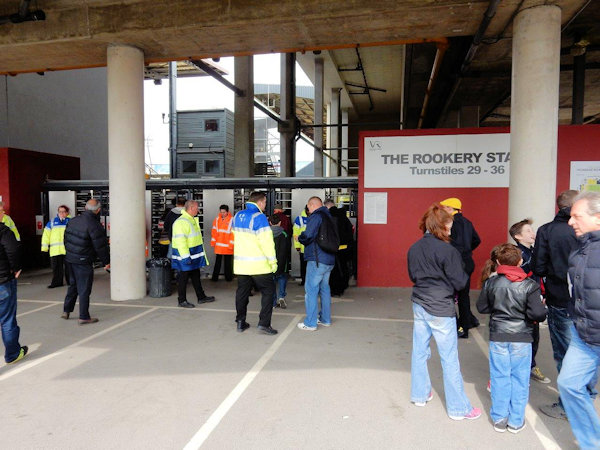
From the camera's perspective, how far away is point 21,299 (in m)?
7.86

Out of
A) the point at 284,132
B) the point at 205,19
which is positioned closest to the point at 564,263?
the point at 205,19

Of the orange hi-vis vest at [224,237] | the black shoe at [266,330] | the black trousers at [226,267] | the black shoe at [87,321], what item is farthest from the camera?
the black trousers at [226,267]

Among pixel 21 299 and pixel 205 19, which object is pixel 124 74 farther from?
pixel 21 299

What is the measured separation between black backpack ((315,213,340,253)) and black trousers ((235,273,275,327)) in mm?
773

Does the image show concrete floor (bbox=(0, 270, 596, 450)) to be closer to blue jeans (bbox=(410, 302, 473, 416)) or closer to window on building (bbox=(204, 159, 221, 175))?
blue jeans (bbox=(410, 302, 473, 416))

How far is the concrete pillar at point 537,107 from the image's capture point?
6.31m

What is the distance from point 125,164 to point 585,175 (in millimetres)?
8092

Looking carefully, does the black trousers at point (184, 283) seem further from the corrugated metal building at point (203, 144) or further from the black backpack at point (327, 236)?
the corrugated metal building at point (203, 144)

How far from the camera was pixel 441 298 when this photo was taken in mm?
3375

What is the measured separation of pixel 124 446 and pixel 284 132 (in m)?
15.1

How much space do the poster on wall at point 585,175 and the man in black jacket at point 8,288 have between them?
849cm

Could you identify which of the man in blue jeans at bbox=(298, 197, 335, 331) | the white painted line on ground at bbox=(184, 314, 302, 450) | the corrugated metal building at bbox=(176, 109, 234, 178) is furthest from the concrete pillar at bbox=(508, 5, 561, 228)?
the corrugated metal building at bbox=(176, 109, 234, 178)

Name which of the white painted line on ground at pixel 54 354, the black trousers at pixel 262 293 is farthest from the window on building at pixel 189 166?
the black trousers at pixel 262 293

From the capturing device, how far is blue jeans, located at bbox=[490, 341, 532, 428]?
3150 mm
